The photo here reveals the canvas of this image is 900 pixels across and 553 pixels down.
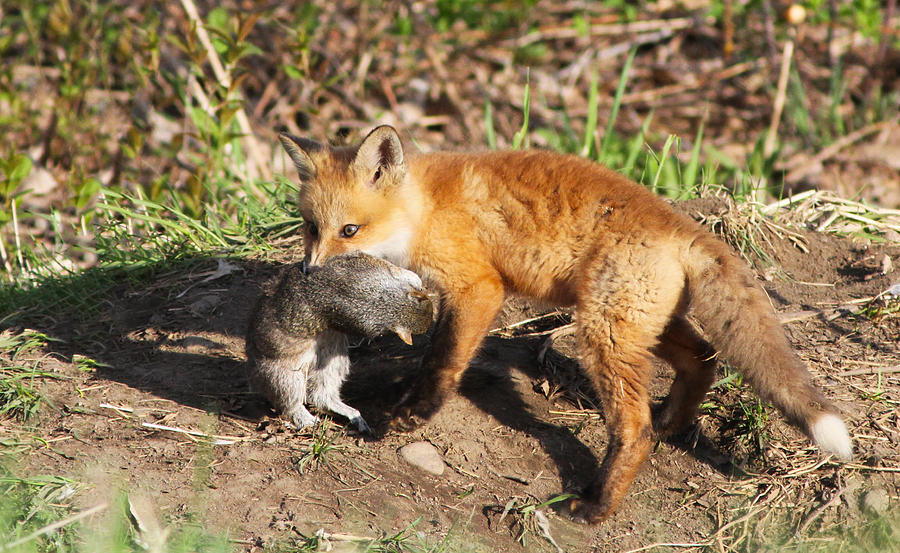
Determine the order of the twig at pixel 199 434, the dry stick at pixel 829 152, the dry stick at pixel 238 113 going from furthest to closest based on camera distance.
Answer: the dry stick at pixel 829 152, the dry stick at pixel 238 113, the twig at pixel 199 434

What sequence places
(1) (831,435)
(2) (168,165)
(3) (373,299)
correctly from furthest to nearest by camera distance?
1. (2) (168,165)
2. (3) (373,299)
3. (1) (831,435)

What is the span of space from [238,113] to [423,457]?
4.60 meters

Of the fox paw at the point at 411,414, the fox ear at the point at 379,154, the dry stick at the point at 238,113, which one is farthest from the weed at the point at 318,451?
the dry stick at the point at 238,113

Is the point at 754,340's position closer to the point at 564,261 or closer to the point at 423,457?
the point at 564,261

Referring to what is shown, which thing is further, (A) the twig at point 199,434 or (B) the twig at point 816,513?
(A) the twig at point 199,434

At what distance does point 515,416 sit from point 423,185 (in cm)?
151

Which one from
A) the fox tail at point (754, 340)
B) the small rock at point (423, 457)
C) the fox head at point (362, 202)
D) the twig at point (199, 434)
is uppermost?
the fox head at point (362, 202)

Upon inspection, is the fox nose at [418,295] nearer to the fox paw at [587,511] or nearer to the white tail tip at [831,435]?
the fox paw at [587,511]

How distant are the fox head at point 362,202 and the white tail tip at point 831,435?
7.66ft

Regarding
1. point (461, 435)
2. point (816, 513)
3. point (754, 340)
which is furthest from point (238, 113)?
point (816, 513)

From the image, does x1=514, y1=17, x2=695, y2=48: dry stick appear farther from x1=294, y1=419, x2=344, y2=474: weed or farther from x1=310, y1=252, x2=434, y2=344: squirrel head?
x1=294, y1=419, x2=344, y2=474: weed

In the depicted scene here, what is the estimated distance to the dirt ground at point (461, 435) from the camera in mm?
4012

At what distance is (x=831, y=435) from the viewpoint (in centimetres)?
355

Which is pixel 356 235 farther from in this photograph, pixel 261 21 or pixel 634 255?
pixel 261 21
